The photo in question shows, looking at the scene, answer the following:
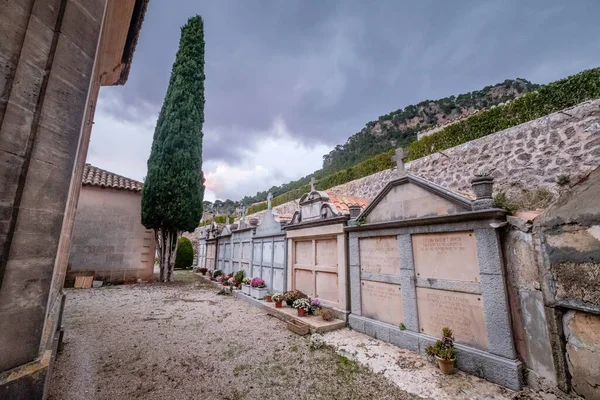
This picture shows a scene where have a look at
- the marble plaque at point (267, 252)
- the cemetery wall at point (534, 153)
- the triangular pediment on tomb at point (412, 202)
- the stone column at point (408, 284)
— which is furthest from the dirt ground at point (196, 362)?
the cemetery wall at point (534, 153)

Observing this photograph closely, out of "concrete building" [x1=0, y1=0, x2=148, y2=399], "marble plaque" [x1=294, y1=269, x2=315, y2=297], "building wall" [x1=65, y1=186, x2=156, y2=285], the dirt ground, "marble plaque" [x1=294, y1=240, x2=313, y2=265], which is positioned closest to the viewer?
"concrete building" [x1=0, y1=0, x2=148, y2=399]

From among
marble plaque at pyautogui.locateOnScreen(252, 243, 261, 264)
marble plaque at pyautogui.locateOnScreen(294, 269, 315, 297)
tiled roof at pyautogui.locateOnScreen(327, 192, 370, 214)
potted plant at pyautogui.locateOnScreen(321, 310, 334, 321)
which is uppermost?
tiled roof at pyautogui.locateOnScreen(327, 192, 370, 214)

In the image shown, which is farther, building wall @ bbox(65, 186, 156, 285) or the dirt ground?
building wall @ bbox(65, 186, 156, 285)

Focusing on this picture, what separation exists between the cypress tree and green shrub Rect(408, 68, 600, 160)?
419 inches

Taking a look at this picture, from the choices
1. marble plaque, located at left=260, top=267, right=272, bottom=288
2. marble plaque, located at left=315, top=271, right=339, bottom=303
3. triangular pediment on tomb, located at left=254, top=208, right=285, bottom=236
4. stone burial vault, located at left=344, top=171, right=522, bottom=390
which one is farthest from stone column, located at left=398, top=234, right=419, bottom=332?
marble plaque, located at left=260, top=267, right=272, bottom=288

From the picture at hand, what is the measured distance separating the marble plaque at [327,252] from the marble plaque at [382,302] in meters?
1.10

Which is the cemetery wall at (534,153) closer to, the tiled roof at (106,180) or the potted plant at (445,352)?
the potted plant at (445,352)

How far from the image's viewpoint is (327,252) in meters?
6.65

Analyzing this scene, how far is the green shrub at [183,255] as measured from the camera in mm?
19734

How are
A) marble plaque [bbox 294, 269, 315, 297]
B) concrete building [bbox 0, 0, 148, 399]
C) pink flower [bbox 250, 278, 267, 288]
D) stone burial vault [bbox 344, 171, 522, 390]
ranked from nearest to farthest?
1. concrete building [bbox 0, 0, 148, 399]
2. stone burial vault [bbox 344, 171, 522, 390]
3. marble plaque [bbox 294, 269, 315, 297]
4. pink flower [bbox 250, 278, 267, 288]

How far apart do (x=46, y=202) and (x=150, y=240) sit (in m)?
12.9

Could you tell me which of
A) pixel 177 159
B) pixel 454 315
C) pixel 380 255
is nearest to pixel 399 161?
pixel 380 255

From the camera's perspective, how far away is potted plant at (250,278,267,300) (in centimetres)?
818

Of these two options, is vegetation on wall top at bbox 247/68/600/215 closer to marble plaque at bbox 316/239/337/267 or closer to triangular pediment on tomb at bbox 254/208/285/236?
triangular pediment on tomb at bbox 254/208/285/236
